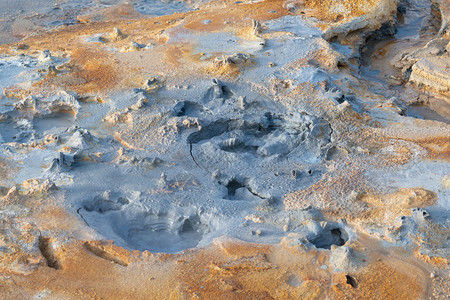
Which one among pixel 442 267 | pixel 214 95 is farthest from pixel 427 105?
pixel 442 267

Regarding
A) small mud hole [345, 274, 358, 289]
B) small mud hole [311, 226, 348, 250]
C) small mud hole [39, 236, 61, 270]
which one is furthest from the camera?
small mud hole [311, 226, 348, 250]

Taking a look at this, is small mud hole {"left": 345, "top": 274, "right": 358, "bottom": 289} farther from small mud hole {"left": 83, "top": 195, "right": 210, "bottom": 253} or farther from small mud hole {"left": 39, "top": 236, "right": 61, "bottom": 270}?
small mud hole {"left": 39, "top": 236, "right": 61, "bottom": 270}

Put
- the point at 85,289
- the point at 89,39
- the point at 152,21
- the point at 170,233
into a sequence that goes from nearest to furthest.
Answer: the point at 85,289 < the point at 170,233 < the point at 89,39 < the point at 152,21

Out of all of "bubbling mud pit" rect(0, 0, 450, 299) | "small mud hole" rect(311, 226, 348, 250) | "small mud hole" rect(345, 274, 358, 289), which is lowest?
"small mud hole" rect(311, 226, 348, 250)

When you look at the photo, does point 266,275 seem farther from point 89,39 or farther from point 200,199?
point 89,39

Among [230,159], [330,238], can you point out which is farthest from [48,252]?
[330,238]

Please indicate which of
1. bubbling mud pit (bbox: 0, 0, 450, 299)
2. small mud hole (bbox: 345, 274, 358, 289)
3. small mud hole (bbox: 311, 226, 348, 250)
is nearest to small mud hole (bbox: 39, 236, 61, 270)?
bubbling mud pit (bbox: 0, 0, 450, 299)
